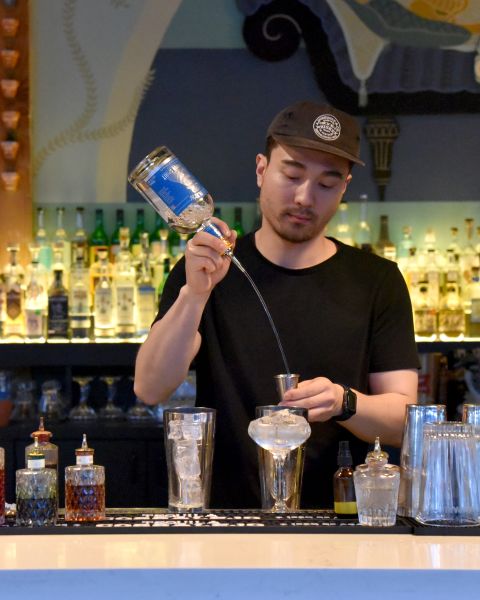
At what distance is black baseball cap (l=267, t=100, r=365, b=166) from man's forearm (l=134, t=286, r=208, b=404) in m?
0.43

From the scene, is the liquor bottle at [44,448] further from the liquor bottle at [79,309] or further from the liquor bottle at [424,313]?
the liquor bottle at [424,313]

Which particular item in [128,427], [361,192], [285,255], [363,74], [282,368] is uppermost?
[363,74]

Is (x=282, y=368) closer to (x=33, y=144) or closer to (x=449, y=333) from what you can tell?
(x=449, y=333)

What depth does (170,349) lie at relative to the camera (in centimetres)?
251

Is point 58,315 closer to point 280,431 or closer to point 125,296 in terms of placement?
point 125,296

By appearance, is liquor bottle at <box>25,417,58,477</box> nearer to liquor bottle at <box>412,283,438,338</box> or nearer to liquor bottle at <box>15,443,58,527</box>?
liquor bottle at <box>15,443,58,527</box>

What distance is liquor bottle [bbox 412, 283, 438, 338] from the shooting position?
16.0ft

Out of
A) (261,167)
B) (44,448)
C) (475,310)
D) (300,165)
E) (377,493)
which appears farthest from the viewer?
(475,310)

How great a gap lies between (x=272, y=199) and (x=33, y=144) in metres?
2.67

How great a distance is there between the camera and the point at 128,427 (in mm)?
4633

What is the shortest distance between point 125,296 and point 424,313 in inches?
49.3
